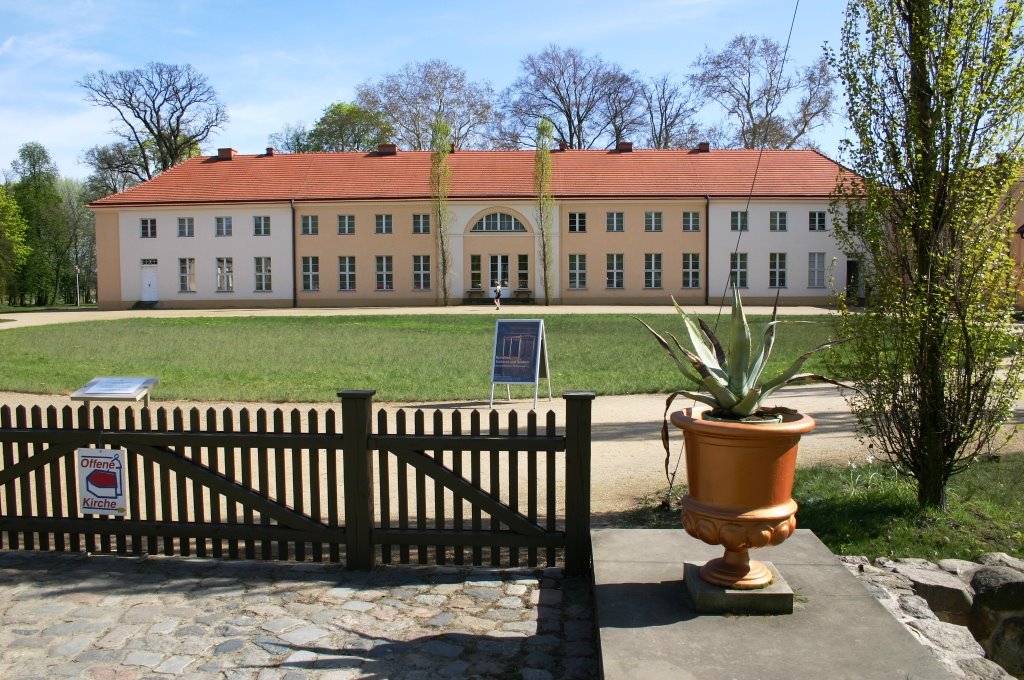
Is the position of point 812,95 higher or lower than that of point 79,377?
higher

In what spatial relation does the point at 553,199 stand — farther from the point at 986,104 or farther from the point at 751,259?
the point at 986,104

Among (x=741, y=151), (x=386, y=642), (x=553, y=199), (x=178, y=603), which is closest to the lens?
(x=386, y=642)

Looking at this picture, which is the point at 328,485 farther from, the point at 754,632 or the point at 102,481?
the point at 754,632

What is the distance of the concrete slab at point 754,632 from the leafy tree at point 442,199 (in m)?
41.6

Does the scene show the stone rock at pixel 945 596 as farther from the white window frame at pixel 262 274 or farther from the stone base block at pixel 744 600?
the white window frame at pixel 262 274

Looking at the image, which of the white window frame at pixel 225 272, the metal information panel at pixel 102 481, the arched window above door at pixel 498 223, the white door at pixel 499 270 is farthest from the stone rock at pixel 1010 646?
the white window frame at pixel 225 272

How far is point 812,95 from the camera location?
52219 millimetres

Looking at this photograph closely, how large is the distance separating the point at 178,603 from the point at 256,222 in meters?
44.0

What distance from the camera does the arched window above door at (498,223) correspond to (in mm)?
46812

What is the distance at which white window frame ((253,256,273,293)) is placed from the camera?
46750 millimetres

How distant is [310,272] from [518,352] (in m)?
36.3

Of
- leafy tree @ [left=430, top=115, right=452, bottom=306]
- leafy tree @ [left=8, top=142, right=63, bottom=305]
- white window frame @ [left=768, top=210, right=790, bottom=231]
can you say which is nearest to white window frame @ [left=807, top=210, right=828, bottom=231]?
white window frame @ [left=768, top=210, right=790, bottom=231]

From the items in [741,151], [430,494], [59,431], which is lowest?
[430,494]

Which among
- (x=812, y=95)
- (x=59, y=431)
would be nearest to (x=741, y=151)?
(x=812, y=95)
